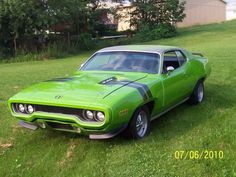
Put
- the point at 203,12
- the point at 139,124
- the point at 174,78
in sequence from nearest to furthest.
Result: the point at 139,124 < the point at 174,78 < the point at 203,12

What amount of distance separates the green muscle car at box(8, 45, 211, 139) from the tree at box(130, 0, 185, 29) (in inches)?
1035

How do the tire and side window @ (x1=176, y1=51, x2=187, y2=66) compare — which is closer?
side window @ (x1=176, y1=51, x2=187, y2=66)

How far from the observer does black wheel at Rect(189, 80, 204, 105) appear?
8.34 metres

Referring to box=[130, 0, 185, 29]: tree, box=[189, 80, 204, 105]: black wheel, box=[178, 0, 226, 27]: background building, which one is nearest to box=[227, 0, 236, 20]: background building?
box=[178, 0, 226, 27]: background building

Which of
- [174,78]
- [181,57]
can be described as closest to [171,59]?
[181,57]

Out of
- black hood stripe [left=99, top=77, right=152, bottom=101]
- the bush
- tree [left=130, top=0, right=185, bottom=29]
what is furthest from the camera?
tree [left=130, top=0, right=185, bottom=29]

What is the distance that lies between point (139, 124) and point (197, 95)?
254 centimetres

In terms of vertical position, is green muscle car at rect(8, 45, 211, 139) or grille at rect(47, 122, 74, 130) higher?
green muscle car at rect(8, 45, 211, 139)

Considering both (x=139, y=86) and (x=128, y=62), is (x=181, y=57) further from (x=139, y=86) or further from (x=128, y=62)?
(x=139, y=86)

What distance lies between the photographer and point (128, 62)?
287 inches

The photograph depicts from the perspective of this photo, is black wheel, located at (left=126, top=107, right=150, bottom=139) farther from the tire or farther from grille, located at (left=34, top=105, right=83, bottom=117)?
the tire

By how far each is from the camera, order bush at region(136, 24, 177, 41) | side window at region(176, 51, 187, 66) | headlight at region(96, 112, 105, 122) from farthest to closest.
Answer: bush at region(136, 24, 177, 41) → side window at region(176, 51, 187, 66) → headlight at region(96, 112, 105, 122)

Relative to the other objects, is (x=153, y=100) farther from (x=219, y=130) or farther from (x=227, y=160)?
(x=227, y=160)
